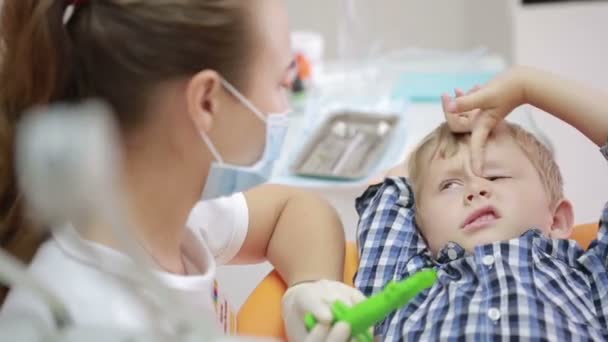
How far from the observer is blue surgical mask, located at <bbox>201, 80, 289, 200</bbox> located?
33.1 inches

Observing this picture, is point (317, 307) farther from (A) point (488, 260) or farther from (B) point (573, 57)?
(B) point (573, 57)

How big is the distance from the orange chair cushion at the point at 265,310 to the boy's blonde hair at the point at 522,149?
18 cm

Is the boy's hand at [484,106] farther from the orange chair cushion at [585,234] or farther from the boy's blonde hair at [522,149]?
the orange chair cushion at [585,234]

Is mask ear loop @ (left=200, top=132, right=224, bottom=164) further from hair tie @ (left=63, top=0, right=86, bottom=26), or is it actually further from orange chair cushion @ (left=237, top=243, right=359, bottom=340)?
orange chair cushion @ (left=237, top=243, right=359, bottom=340)

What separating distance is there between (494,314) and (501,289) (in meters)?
0.04

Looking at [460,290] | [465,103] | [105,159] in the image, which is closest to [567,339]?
[460,290]

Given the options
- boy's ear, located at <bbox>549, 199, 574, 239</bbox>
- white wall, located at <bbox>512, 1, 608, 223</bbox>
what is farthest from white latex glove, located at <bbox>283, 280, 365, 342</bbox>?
white wall, located at <bbox>512, 1, 608, 223</bbox>

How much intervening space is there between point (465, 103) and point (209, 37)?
41 centimetres

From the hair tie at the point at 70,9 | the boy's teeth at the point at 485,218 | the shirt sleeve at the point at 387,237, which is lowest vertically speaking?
the shirt sleeve at the point at 387,237

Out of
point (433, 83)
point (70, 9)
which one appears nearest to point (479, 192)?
point (70, 9)

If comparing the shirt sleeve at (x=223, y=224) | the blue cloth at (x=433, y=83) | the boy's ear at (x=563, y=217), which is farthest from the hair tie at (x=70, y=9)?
the blue cloth at (x=433, y=83)

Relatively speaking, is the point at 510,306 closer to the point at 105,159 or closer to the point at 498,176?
the point at 498,176

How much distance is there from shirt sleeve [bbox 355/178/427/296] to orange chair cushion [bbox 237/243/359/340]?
5 centimetres

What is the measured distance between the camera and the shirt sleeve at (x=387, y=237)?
43.0 inches
